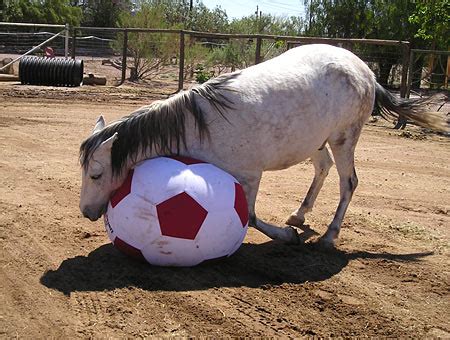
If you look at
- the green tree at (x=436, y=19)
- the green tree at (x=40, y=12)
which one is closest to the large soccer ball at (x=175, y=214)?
the green tree at (x=436, y=19)

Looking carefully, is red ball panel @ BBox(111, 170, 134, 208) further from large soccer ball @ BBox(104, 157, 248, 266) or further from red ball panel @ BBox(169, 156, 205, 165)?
red ball panel @ BBox(169, 156, 205, 165)

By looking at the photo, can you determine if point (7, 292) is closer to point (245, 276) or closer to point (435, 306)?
point (245, 276)

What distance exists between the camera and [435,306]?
4164mm

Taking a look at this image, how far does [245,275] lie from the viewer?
4457 mm

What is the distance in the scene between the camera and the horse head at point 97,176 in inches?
177

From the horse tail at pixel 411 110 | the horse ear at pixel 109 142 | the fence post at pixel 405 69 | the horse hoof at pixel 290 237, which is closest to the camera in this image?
the horse ear at pixel 109 142

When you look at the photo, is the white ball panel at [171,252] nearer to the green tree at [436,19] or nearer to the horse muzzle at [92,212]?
the horse muzzle at [92,212]

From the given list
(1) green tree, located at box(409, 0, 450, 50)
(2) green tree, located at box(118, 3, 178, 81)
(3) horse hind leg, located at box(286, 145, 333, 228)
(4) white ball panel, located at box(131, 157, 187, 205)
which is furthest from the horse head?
(2) green tree, located at box(118, 3, 178, 81)

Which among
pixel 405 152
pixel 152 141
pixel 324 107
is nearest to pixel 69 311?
pixel 152 141

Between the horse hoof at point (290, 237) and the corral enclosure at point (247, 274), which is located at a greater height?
the horse hoof at point (290, 237)

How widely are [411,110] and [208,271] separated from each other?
3153mm

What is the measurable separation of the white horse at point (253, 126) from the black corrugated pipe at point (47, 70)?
1358cm

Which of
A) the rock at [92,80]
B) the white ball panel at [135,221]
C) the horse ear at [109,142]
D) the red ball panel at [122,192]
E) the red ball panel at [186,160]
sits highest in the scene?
the horse ear at [109,142]

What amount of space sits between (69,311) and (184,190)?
1.11m
